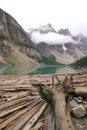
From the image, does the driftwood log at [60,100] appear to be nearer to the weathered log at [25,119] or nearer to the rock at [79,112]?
the rock at [79,112]

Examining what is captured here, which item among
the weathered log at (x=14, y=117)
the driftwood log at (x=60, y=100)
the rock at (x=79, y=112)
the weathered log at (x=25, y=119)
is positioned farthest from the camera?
the rock at (x=79, y=112)

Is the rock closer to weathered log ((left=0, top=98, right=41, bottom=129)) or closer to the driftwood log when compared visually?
the driftwood log

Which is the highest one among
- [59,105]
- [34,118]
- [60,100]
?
[60,100]

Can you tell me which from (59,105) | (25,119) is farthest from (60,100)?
(25,119)

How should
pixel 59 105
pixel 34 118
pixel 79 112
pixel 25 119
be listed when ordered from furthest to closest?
pixel 79 112 → pixel 59 105 → pixel 34 118 → pixel 25 119

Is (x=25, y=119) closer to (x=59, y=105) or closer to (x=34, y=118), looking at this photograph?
(x=34, y=118)

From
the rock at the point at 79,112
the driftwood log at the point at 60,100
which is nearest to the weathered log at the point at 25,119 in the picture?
the driftwood log at the point at 60,100

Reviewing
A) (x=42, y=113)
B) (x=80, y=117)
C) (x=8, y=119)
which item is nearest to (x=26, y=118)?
(x=8, y=119)

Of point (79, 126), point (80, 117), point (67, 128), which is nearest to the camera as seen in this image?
point (67, 128)

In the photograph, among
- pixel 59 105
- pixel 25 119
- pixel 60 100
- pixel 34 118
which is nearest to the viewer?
pixel 25 119

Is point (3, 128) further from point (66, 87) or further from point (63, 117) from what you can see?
point (66, 87)

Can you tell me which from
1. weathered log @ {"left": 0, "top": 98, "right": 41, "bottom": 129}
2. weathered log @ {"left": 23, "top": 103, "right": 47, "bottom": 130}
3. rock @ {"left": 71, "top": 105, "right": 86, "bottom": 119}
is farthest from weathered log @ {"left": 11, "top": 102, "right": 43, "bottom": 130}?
rock @ {"left": 71, "top": 105, "right": 86, "bottom": 119}
